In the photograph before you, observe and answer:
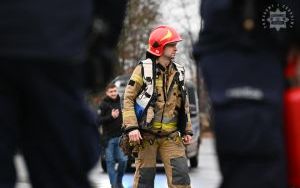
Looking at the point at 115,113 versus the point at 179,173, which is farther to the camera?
the point at 115,113

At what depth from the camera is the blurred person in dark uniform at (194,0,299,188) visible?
3.26 metres

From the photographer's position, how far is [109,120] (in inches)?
531

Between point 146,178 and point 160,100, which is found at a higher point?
point 160,100

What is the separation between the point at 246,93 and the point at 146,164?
4.64 meters

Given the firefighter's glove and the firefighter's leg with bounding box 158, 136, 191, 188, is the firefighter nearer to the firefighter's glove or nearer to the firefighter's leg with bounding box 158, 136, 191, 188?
the firefighter's leg with bounding box 158, 136, 191, 188

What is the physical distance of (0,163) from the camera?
314 centimetres

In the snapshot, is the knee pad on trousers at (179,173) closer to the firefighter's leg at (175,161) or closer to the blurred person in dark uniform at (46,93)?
the firefighter's leg at (175,161)

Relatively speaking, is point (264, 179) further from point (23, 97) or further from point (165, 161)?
point (165, 161)

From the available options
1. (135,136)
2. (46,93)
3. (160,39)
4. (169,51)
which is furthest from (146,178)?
(46,93)

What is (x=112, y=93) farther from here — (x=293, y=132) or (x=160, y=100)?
(x=293, y=132)

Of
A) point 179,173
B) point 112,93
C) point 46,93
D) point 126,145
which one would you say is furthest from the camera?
point 112,93

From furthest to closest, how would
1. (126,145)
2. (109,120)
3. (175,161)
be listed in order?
(109,120) < (126,145) < (175,161)

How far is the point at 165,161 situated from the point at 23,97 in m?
4.89

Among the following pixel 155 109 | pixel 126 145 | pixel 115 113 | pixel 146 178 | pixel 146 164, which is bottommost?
pixel 115 113
